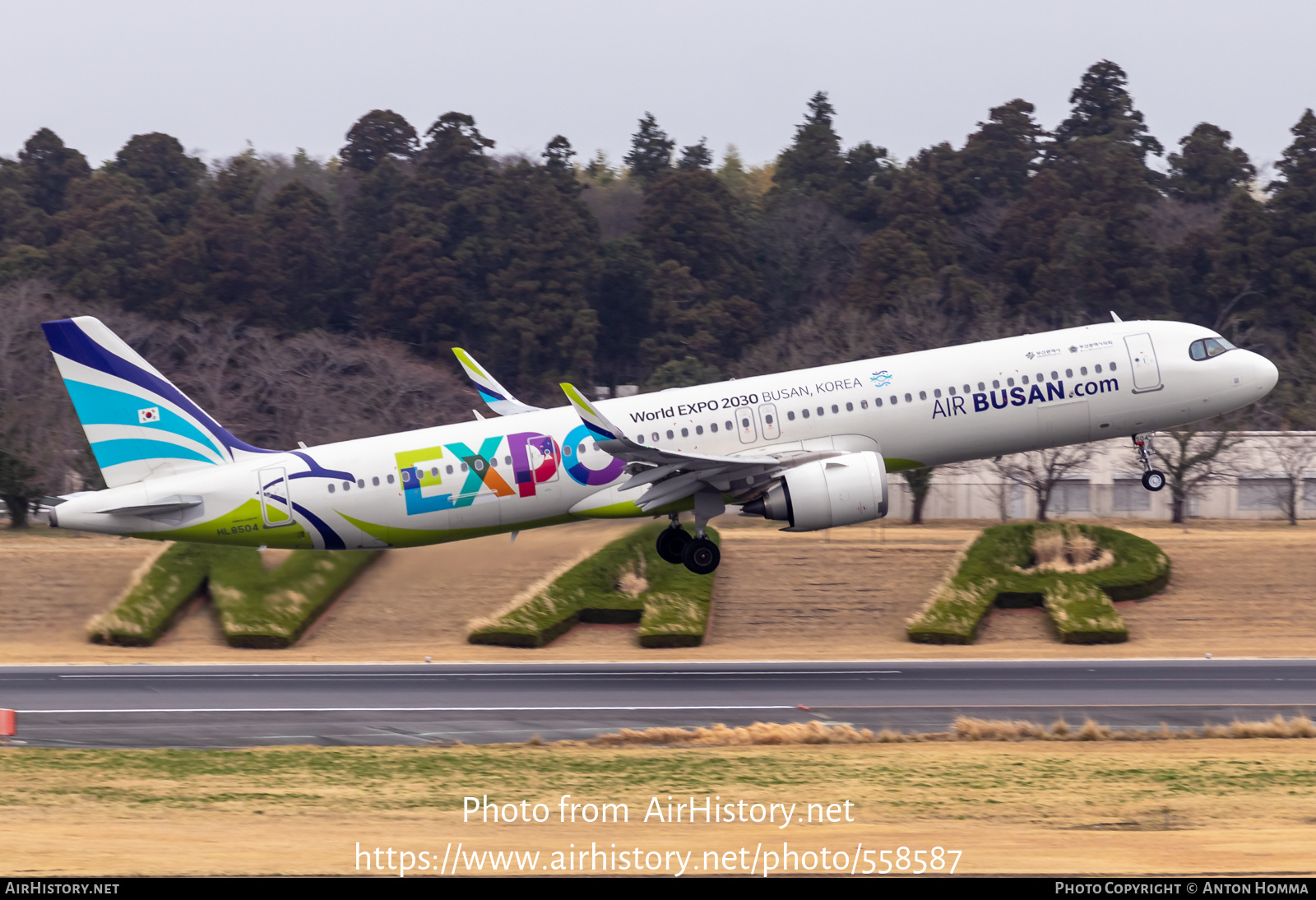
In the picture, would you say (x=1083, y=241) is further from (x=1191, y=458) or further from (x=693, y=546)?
(x=693, y=546)

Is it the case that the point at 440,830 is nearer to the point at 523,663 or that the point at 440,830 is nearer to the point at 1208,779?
the point at 1208,779

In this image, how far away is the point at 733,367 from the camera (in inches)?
3666

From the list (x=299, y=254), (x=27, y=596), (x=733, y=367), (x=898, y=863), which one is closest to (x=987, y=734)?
(x=898, y=863)

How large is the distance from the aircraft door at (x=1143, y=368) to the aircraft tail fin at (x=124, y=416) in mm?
22404

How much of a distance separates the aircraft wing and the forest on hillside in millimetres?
42440

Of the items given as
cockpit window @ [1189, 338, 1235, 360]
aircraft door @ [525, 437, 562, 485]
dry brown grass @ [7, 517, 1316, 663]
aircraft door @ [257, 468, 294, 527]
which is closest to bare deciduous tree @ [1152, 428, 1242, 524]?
dry brown grass @ [7, 517, 1316, 663]

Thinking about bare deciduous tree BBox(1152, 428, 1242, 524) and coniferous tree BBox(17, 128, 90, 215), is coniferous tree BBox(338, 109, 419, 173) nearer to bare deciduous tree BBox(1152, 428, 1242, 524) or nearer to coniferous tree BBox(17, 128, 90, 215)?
coniferous tree BBox(17, 128, 90, 215)

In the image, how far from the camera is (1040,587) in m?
52.1

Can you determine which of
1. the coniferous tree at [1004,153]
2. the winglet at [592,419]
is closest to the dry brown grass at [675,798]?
the winglet at [592,419]

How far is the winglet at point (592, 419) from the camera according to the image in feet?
104

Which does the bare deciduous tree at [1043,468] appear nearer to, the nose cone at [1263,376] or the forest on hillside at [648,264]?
the forest on hillside at [648,264]

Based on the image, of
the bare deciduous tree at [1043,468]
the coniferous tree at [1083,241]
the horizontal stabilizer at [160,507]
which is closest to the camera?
the horizontal stabilizer at [160,507]

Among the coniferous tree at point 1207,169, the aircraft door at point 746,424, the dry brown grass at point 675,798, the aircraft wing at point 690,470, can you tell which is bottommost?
the dry brown grass at point 675,798

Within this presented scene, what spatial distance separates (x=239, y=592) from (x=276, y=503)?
16.1 metres
